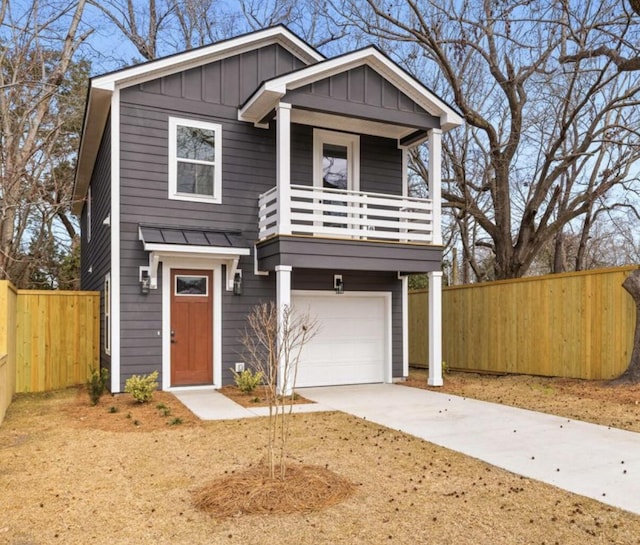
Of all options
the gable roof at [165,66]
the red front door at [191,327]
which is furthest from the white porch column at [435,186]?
the red front door at [191,327]

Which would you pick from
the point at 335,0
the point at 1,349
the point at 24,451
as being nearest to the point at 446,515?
the point at 24,451

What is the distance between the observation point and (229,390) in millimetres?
9773

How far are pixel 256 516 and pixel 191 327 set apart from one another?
6396 mm

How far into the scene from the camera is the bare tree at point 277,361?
15.4 ft

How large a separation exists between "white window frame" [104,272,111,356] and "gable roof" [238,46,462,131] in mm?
3943

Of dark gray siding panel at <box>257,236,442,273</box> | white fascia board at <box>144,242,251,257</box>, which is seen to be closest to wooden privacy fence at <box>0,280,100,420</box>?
white fascia board at <box>144,242,251,257</box>

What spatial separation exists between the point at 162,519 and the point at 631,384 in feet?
25.9

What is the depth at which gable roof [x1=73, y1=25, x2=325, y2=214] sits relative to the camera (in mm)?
9401

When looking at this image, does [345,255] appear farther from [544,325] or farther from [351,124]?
[544,325]

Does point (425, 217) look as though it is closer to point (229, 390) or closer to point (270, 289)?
point (270, 289)

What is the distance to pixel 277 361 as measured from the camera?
190 inches

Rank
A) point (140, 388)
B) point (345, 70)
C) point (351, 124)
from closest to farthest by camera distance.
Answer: point (140, 388) → point (345, 70) → point (351, 124)

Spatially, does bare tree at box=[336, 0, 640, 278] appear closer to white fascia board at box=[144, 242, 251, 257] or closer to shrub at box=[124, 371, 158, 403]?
white fascia board at box=[144, 242, 251, 257]

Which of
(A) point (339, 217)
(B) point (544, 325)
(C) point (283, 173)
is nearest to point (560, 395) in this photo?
(B) point (544, 325)
